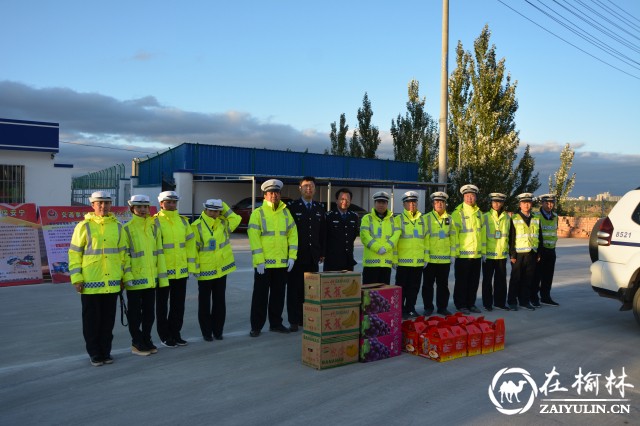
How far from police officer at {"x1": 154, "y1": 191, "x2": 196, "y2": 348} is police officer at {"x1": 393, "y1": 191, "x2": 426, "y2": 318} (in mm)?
3352

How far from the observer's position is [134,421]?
4.60 metres

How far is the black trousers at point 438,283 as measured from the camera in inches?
366

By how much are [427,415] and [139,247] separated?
12.6 feet

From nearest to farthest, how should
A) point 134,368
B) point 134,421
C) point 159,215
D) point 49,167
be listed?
point 134,421 < point 134,368 < point 159,215 < point 49,167

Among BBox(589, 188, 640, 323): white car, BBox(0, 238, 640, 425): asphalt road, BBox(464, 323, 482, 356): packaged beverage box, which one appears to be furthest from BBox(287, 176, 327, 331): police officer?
BBox(589, 188, 640, 323): white car

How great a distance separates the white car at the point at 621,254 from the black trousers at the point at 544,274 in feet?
6.23

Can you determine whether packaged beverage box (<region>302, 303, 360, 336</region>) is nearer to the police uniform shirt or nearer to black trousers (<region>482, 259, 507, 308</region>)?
the police uniform shirt

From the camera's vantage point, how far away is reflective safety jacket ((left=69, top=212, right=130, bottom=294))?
607cm

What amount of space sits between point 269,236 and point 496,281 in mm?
4688

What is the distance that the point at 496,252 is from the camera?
9.79 m

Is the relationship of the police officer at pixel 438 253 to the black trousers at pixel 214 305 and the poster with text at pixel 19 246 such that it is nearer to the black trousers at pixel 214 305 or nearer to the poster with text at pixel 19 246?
the black trousers at pixel 214 305

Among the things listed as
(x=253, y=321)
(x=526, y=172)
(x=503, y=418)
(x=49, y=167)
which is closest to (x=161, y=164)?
(x=49, y=167)

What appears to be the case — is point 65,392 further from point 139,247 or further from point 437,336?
point 437,336

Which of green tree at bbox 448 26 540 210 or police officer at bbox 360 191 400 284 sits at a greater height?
green tree at bbox 448 26 540 210
